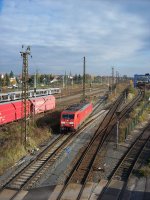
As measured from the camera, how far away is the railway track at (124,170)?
15276 mm

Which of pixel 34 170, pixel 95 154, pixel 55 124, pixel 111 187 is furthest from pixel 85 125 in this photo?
pixel 111 187

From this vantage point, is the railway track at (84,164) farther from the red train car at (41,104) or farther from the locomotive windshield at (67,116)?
the red train car at (41,104)

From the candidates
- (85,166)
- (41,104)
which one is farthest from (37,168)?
(41,104)

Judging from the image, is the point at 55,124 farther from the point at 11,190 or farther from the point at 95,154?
the point at 11,190

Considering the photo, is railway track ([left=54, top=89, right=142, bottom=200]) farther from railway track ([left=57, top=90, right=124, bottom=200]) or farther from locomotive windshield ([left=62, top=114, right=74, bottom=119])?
locomotive windshield ([left=62, top=114, right=74, bottom=119])

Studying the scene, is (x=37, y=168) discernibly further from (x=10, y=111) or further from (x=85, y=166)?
(x=10, y=111)

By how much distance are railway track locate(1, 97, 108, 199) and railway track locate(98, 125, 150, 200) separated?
4.05m

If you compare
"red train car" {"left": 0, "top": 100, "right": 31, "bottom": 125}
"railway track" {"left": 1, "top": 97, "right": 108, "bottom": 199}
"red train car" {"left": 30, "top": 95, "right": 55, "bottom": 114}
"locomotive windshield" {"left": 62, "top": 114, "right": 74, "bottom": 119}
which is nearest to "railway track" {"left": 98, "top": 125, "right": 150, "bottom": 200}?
"railway track" {"left": 1, "top": 97, "right": 108, "bottom": 199}

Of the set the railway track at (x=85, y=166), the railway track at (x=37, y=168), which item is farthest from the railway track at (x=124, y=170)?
the railway track at (x=37, y=168)

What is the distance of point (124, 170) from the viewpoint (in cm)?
1903

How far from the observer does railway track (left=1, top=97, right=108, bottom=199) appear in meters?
16.5

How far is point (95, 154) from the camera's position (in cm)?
2209

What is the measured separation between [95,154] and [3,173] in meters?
6.84

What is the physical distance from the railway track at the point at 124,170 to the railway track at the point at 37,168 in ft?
13.3
